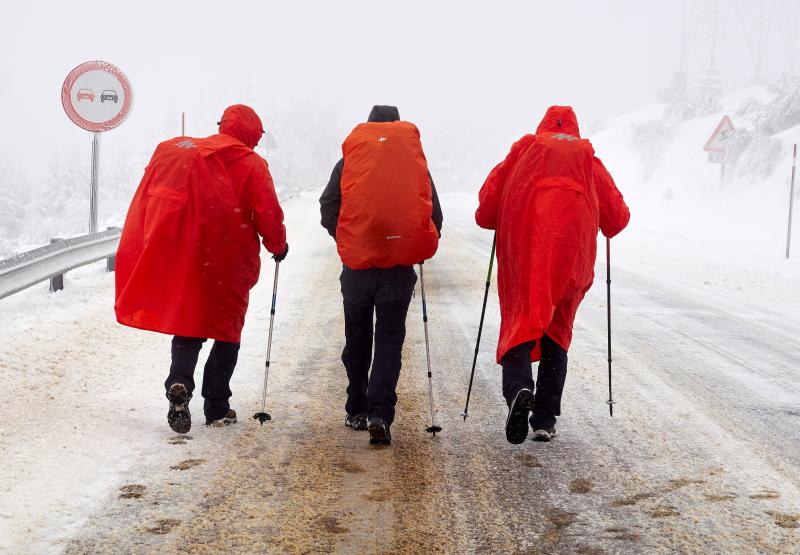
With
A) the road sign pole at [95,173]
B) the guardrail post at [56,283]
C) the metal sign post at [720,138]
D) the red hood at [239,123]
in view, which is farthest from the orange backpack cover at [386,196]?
the metal sign post at [720,138]

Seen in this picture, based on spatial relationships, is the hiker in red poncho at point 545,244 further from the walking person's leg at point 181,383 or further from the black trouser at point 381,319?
the walking person's leg at point 181,383

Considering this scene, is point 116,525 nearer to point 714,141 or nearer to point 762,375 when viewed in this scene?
point 762,375

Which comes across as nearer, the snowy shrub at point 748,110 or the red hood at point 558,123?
the red hood at point 558,123

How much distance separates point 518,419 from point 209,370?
6.57ft

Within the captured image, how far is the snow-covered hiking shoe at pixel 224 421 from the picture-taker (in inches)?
201

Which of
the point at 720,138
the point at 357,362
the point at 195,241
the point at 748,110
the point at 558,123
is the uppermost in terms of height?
the point at 748,110

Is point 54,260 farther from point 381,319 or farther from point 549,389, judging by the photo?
point 549,389

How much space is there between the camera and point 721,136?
20094 mm

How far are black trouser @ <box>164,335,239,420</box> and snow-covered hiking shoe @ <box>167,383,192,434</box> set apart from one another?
0.50ft

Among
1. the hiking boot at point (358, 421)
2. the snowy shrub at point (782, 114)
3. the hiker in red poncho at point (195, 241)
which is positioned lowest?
the hiking boot at point (358, 421)

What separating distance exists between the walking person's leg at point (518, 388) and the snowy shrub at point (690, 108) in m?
45.3

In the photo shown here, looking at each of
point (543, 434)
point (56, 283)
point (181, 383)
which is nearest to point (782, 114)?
point (56, 283)

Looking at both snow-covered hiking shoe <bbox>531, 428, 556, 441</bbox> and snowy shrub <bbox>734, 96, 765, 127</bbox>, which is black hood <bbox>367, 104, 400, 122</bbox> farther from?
snowy shrub <bbox>734, 96, 765, 127</bbox>

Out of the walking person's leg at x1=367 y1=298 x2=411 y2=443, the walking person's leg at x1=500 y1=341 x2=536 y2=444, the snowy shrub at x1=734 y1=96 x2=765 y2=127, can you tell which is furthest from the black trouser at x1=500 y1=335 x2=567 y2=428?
the snowy shrub at x1=734 y1=96 x2=765 y2=127
